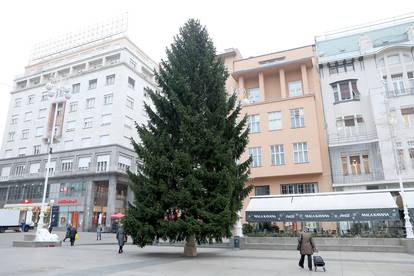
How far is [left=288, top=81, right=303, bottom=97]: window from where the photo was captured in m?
34.6

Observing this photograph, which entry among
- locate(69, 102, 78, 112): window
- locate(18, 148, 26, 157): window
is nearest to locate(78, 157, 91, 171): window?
locate(69, 102, 78, 112): window

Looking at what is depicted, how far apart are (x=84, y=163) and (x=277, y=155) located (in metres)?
34.5

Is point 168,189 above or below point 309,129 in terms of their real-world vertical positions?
below

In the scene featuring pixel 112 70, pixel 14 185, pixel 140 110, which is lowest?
pixel 14 185

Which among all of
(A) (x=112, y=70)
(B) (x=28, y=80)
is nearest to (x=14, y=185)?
(B) (x=28, y=80)

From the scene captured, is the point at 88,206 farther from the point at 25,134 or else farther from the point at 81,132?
the point at 25,134

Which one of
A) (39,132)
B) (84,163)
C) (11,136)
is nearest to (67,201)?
(84,163)

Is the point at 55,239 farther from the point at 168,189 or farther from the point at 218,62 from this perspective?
the point at 218,62

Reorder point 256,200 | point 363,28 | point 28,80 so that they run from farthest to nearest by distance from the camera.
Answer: point 28,80
point 363,28
point 256,200

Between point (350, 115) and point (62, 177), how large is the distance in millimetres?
44908

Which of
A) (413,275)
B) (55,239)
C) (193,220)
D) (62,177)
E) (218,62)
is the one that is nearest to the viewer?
(413,275)

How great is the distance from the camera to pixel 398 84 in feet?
102

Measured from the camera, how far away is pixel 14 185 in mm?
57750

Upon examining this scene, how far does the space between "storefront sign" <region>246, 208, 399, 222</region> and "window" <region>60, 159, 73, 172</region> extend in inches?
1521
